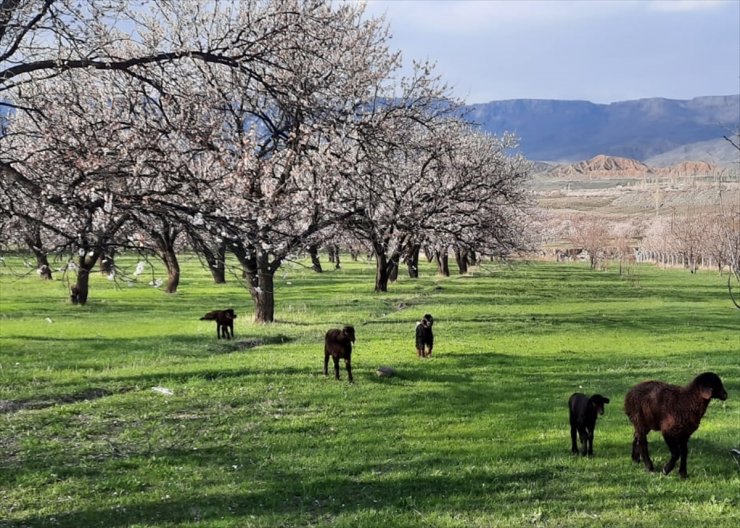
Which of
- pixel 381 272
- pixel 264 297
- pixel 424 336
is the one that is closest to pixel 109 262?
pixel 424 336

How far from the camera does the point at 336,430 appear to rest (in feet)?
38.1

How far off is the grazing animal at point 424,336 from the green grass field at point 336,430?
1.56 feet

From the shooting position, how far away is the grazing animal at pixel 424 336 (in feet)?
61.1

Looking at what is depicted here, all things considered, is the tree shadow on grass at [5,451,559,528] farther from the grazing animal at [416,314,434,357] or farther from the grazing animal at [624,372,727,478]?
the grazing animal at [416,314,434,357]

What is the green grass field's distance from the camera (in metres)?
7.89

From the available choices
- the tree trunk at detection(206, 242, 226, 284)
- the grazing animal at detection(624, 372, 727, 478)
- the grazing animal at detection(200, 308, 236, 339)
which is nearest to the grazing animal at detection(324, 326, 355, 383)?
the tree trunk at detection(206, 242, 226, 284)

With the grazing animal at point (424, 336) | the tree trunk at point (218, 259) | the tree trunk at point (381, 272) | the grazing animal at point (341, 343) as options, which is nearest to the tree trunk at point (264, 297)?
the grazing animal at point (424, 336)

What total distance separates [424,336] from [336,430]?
7670 millimetres

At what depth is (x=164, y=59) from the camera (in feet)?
34.0

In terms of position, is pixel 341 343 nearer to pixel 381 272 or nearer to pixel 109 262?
pixel 109 262

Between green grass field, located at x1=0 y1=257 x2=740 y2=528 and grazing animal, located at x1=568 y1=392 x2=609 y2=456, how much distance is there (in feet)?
0.92

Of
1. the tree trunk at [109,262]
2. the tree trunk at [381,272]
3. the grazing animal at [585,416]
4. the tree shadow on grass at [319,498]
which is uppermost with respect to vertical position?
the tree trunk at [109,262]

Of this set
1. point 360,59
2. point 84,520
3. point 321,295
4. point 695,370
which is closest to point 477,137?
Answer: point 321,295

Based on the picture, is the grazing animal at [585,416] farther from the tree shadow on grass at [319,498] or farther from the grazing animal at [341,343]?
the grazing animal at [341,343]
